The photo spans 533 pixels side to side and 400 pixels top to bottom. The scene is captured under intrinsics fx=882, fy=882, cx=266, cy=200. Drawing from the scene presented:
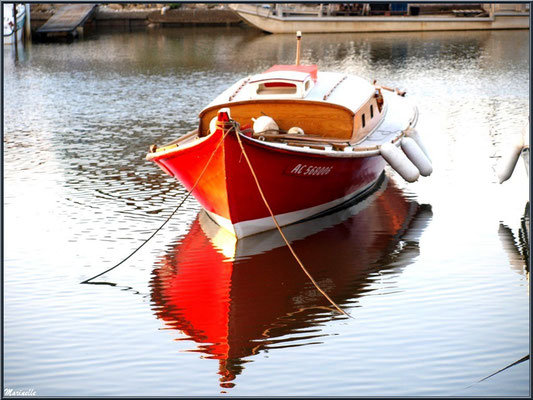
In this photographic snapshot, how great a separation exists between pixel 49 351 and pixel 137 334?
1.37 metres

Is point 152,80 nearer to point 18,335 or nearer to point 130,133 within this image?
point 130,133

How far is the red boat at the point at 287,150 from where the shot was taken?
17078mm

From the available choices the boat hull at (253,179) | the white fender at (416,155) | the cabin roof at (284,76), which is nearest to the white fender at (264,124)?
the cabin roof at (284,76)

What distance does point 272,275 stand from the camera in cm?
1606

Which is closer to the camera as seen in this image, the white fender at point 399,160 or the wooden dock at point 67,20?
the white fender at point 399,160

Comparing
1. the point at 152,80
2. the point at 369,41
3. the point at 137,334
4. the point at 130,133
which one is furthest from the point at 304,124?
the point at 369,41

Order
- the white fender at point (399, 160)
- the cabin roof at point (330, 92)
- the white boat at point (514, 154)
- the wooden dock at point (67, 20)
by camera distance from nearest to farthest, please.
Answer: the white boat at point (514, 154), the white fender at point (399, 160), the cabin roof at point (330, 92), the wooden dock at point (67, 20)

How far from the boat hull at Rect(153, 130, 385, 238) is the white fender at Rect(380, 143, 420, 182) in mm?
615

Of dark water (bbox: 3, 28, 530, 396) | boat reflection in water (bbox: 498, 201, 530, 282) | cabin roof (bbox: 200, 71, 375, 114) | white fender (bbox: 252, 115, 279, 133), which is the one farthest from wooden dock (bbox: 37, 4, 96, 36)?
boat reflection in water (bbox: 498, 201, 530, 282)

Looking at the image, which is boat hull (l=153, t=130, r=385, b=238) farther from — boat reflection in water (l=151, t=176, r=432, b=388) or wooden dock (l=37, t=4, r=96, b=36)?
wooden dock (l=37, t=4, r=96, b=36)

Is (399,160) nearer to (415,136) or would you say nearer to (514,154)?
(514,154)

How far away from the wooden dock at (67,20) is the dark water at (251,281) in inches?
1274

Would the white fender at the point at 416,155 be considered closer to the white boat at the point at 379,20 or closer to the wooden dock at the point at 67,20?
the white boat at the point at 379,20

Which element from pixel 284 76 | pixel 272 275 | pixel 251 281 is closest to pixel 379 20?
pixel 284 76
